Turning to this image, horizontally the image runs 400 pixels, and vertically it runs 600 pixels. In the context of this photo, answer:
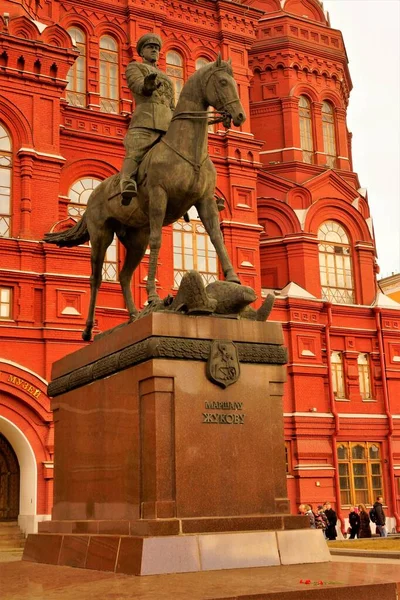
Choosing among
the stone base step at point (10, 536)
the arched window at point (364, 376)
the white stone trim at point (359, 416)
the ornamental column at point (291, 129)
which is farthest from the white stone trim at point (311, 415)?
the ornamental column at point (291, 129)

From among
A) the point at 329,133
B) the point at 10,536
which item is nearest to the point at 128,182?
the point at 10,536

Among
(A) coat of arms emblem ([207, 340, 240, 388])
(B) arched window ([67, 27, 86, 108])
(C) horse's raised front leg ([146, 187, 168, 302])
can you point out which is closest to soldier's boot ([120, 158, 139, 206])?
(C) horse's raised front leg ([146, 187, 168, 302])

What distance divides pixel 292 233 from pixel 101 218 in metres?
20.5

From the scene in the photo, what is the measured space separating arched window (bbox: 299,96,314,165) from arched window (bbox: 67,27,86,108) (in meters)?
9.28

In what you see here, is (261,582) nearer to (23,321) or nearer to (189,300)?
(189,300)

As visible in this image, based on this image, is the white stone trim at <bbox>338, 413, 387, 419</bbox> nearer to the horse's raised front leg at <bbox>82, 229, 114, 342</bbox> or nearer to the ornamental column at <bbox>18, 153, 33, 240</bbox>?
the ornamental column at <bbox>18, 153, 33, 240</bbox>

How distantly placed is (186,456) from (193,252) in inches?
743

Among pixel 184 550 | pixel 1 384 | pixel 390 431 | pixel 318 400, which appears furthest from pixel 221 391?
pixel 390 431

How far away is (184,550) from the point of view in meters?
6.79

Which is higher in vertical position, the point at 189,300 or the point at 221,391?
the point at 189,300

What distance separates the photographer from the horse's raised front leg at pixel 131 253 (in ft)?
31.9

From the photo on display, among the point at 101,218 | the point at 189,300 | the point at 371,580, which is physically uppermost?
the point at 101,218

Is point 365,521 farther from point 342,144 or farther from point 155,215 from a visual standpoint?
point 342,144

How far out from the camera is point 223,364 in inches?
301
